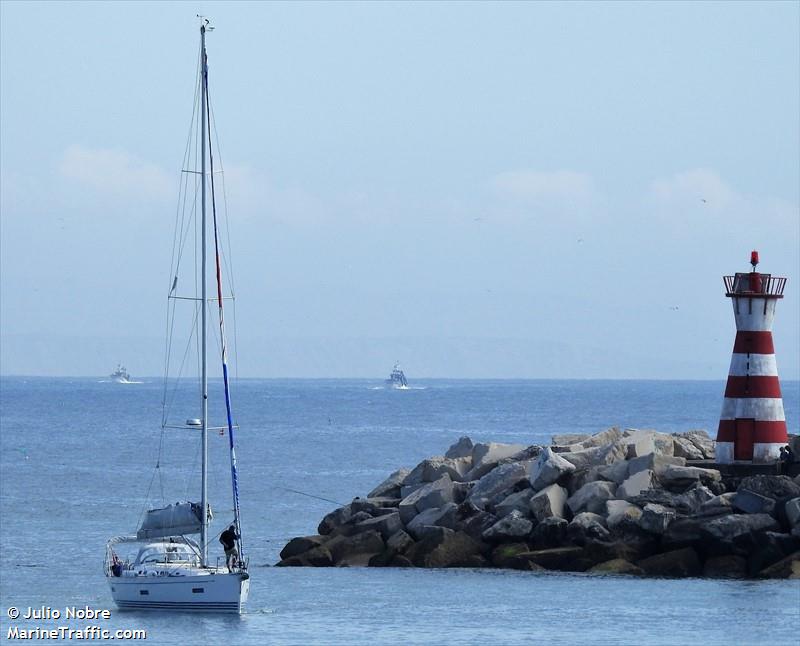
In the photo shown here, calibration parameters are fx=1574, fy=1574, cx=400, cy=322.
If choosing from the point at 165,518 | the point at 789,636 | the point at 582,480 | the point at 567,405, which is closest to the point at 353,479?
the point at 582,480

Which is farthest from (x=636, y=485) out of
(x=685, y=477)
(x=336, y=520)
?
(x=336, y=520)

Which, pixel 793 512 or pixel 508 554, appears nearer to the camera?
pixel 793 512

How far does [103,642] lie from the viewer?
22688 millimetres

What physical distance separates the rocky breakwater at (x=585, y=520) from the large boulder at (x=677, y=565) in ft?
0.05

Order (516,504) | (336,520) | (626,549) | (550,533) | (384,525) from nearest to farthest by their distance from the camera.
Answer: (626,549) < (550,533) < (516,504) < (384,525) < (336,520)

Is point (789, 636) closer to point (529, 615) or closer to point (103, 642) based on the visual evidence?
point (529, 615)

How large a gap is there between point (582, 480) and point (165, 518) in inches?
324

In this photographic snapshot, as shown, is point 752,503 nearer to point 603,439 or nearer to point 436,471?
point 603,439

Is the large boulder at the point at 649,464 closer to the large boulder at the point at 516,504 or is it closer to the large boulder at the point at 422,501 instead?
the large boulder at the point at 516,504

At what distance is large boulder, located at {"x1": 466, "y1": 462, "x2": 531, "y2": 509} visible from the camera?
96.1 ft

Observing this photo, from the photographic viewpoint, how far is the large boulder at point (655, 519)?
26.4 meters

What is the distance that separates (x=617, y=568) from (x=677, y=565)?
3.28 ft

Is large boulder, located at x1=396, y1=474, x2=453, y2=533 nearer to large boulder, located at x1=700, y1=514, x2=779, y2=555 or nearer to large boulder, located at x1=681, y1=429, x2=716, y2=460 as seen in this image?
large boulder, located at x1=700, y1=514, x2=779, y2=555

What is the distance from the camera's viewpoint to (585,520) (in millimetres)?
27078
